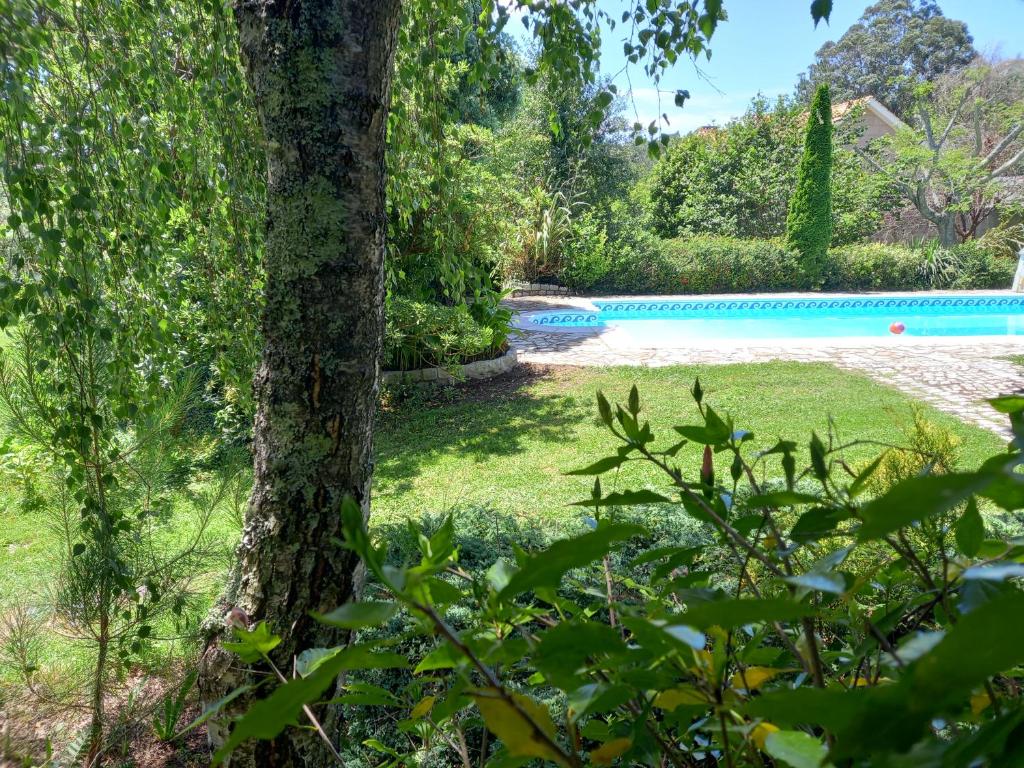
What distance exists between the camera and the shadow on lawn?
541cm

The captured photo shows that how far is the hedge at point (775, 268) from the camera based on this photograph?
14.7 metres

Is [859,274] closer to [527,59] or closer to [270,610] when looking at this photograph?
[527,59]

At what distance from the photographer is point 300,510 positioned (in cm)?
142

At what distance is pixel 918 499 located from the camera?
235mm

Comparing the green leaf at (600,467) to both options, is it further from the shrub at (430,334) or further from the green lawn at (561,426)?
the shrub at (430,334)

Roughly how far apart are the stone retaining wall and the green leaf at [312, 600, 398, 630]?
6248 mm

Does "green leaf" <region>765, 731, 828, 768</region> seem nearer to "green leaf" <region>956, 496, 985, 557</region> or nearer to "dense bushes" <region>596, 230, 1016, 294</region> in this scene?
"green leaf" <region>956, 496, 985, 557</region>

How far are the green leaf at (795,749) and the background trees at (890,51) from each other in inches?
1490

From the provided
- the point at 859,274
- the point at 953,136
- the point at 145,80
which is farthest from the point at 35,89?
the point at 953,136

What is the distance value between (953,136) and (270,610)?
23867 mm

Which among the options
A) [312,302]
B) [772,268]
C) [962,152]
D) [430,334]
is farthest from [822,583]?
[962,152]

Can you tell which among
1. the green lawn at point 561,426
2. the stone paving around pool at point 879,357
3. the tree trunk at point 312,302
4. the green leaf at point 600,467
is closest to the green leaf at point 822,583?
the green leaf at point 600,467

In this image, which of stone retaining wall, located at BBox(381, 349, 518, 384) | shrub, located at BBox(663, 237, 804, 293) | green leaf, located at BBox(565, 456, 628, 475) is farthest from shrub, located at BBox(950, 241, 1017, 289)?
green leaf, located at BBox(565, 456, 628, 475)

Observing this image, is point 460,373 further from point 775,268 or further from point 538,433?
point 775,268
